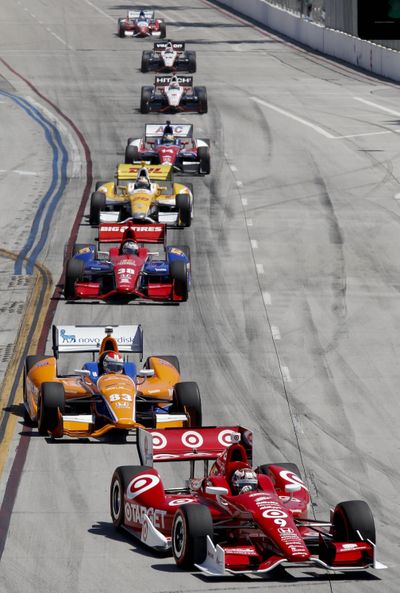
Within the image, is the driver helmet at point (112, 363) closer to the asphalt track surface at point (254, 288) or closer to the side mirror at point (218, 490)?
the asphalt track surface at point (254, 288)

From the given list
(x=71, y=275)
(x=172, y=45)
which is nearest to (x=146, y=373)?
(x=71, y=275)

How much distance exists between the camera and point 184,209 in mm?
36875

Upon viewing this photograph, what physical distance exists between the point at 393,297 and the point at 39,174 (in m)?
16.9

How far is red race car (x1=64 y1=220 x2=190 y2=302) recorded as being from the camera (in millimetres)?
29812

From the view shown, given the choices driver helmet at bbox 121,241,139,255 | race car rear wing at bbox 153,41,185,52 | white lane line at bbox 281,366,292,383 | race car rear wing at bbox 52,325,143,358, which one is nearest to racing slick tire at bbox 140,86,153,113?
race car rear wing at bbox 153,41,185,52

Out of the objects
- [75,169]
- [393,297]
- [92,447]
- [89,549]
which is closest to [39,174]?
[75,169]

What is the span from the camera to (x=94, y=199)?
1451 inches

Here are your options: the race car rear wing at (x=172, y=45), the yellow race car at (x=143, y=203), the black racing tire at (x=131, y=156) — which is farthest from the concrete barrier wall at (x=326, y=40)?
the yellow race car at (x=143, y=203)

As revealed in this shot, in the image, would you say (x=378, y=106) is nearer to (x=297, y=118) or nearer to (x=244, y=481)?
(x=297, y=118)

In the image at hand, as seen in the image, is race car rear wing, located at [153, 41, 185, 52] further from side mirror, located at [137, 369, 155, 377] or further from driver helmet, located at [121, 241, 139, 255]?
side mirror, located at [137, 369, 155, 377]

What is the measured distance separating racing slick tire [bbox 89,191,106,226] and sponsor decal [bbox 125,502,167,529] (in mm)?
20695

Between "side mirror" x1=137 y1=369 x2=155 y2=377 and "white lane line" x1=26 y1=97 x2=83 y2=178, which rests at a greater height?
"side mirror" x1=137 y1=369 x2=155 y2=377

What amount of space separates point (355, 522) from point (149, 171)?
24.4 meters

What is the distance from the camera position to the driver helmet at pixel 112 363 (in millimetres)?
21422
